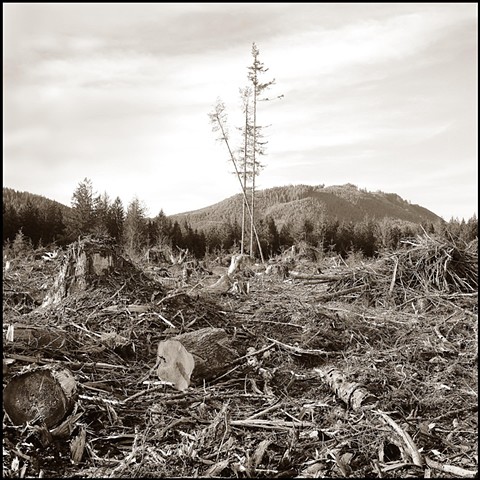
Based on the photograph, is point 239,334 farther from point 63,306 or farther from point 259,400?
point 63,306

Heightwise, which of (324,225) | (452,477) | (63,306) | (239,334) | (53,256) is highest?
(324,225)

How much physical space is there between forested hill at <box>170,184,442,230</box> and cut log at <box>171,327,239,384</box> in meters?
103

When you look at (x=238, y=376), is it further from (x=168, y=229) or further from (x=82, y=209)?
(x=168, y=229)

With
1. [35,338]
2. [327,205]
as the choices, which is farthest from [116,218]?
[327,205]

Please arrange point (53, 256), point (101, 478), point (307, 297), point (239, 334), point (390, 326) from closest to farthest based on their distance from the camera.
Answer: point (101, 478) < point (239, 334) < point (390, 326) < point (307, 297) < point (53, 256)

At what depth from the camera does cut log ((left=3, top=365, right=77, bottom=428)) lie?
3.39 m

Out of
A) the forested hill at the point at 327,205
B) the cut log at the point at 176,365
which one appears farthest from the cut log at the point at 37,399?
the forested hill at the point at 327,205

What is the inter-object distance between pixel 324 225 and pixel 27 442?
47.2 m

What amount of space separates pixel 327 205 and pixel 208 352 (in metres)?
125

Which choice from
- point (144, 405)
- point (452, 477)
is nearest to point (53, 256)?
point (144, 405)

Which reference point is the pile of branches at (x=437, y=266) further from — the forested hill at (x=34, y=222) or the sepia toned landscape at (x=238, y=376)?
the forested hill at (x=34, y=222)

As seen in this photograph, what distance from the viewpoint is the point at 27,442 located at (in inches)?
128

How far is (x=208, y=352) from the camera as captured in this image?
15.4 ft

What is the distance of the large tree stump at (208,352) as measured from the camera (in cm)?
454
